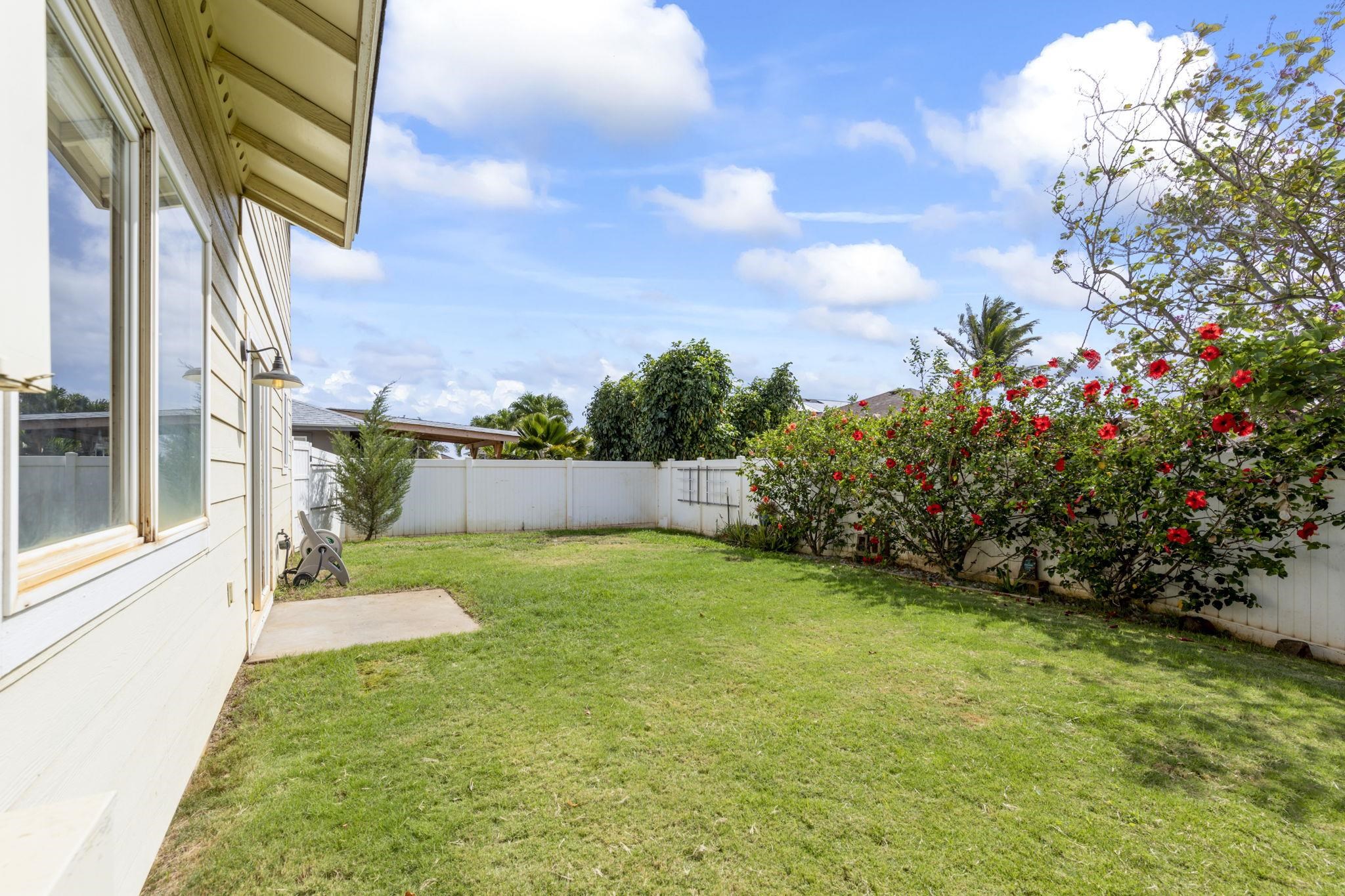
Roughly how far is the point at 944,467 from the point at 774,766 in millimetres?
5275

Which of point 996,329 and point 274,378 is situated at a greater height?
point 996,329

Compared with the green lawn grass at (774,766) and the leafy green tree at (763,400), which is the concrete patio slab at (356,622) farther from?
the leafy green tree at (763,400)

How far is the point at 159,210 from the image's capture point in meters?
2.31

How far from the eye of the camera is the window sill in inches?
46.3

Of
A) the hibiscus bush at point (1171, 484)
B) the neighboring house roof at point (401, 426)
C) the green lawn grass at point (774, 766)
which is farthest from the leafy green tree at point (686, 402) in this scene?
the green lawn grass at point (774, 766)

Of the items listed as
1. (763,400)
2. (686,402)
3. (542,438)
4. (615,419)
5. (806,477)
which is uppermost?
(763,400)

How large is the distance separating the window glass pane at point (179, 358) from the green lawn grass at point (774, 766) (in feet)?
4.22

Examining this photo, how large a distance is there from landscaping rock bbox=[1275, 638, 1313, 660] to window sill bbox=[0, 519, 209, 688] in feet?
21.9

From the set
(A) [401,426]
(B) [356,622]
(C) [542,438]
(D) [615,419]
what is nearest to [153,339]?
(B) [356,622]

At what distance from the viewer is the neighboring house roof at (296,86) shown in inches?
105

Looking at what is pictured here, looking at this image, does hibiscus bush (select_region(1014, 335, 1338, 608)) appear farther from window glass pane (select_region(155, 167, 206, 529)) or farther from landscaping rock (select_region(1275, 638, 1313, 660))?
window glass pane (select_region(155, 167, 206, 529))

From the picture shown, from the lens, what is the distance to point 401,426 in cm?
1470

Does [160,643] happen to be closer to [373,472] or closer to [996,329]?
[373,472]

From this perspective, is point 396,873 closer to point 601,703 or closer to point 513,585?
point 601,703
